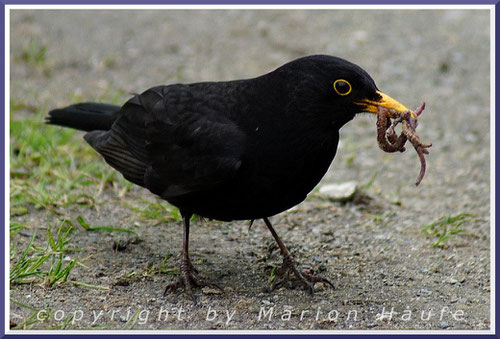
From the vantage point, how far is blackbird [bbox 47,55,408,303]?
441 cm

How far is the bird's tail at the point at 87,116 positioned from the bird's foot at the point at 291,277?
175cm

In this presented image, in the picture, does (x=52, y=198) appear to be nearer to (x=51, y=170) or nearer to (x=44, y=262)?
(x=51, y=170)

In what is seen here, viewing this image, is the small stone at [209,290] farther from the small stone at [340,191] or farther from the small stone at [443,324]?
the small stone at [340,191]

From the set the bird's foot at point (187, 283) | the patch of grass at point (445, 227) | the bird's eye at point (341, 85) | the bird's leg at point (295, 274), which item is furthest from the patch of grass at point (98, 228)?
the patch of grass at point (445, 227)

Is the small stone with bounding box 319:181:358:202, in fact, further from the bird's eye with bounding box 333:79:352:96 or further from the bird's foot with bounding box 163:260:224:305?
the bird's eye with bounding box 333:79:352:96

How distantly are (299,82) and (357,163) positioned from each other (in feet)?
9.23

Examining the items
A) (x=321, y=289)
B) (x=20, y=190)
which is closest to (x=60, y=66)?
(x=20, y=190)

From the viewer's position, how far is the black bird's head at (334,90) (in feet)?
14.3

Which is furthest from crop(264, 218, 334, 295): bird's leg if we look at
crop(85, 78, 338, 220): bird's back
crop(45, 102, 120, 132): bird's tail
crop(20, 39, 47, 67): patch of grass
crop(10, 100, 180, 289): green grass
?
crop(20, 39, 47, 67): patch of grass

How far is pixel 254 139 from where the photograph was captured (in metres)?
4.50

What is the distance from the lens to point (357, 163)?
7.15 m

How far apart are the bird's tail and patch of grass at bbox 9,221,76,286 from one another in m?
0.87

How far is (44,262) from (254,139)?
1686 mm

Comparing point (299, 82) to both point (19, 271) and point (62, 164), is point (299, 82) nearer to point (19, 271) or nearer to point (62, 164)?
point (19, 271)
